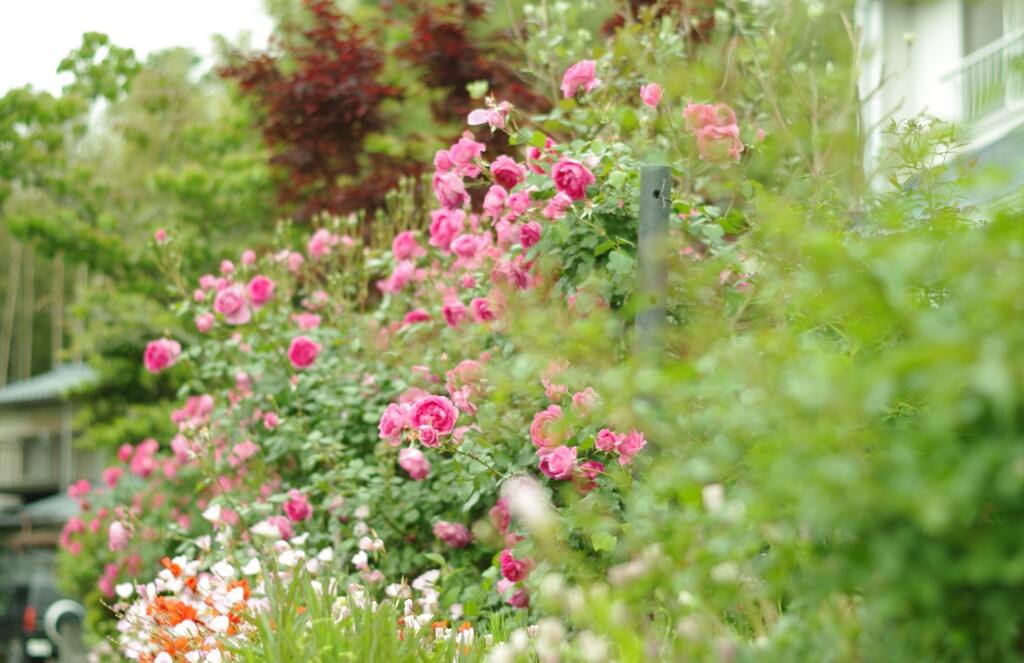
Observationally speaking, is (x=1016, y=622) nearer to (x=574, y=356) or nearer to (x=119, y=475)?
(x=574, y=356)

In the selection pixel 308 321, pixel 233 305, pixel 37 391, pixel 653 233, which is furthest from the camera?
pixel 37 391

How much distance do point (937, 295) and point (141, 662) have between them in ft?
7.83

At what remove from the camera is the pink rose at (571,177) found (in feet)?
10.0

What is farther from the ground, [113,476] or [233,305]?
[233,305]

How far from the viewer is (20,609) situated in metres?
10.9

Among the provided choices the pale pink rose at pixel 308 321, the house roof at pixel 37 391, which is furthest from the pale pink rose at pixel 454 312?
the house roof at pixel 37 391

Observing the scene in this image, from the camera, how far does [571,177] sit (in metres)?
3.07

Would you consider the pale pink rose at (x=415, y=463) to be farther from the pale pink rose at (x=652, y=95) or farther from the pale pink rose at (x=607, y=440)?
the pale pink rose at (x=652, y=95)

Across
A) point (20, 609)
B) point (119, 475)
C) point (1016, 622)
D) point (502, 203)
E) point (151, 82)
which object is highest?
point (151, 82)

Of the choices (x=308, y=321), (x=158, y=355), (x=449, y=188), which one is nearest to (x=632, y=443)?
(x=449, y=188)

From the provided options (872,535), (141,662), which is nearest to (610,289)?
(141,662)

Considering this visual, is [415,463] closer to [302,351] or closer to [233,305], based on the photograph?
[302,351]

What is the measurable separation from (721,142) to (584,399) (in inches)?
38.6

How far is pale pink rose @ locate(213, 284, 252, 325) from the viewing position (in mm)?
4492
